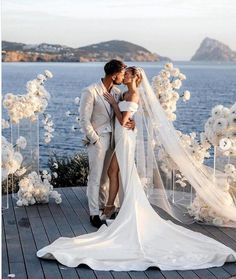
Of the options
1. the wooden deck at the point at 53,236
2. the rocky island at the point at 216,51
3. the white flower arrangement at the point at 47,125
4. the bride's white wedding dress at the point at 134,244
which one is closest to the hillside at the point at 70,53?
the rocky island at the point at 216,51

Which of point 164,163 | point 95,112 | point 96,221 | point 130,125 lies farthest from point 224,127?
point 96,221

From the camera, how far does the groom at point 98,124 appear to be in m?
5.60

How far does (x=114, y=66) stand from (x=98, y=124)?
1.92 feet

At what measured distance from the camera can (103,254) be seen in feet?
15.5

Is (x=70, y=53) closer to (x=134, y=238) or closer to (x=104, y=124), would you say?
(x=104, y=124)

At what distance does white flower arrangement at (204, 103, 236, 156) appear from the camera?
580 cm

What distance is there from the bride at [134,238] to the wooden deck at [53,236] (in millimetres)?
98

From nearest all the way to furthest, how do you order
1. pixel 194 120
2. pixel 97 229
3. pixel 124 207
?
pixel 124 207, pixel 97 229, pixel 194 120

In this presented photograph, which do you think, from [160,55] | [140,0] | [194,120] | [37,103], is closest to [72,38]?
[160,55]

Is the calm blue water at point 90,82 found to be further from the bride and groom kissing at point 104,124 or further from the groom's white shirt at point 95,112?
the groom's white shirt at point 95,112

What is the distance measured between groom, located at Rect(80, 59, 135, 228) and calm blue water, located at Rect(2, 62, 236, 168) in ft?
31.9

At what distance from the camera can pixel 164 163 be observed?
5848 mm

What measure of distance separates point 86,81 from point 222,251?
159 ft

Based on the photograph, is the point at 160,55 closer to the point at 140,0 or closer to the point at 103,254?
the point at 140,0
